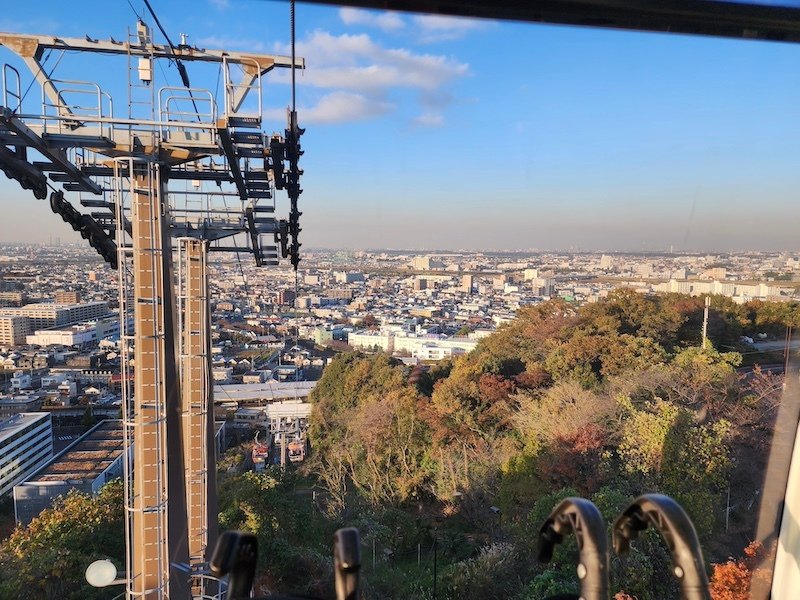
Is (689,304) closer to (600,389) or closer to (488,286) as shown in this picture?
(600,389)

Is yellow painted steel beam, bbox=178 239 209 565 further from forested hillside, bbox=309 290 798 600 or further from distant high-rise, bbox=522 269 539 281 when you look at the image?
distant high-rise, bbox=522 269 539 281

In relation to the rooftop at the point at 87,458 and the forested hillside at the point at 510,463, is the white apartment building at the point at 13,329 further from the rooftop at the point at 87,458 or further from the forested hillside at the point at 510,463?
the forested hillside at the point at 510,463

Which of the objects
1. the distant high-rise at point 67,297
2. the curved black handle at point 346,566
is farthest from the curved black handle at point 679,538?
the distant high-rise at point 67,297

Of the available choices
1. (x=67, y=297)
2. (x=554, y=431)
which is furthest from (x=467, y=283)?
Result: (x=67, y=297)

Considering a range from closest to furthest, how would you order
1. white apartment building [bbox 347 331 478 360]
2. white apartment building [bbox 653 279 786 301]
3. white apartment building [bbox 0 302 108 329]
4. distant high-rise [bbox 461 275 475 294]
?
white apartment building [bbox 0 302 108 329] → white apartment building [bbox 653 279 786 301] → distant high-rise [bbox 461 275 475 294] → white apartment building [bbox 347 331 478 360]

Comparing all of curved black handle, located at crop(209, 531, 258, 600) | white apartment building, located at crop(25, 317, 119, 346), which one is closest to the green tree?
white apartment building, located at crop(25, 317, 119, 346)

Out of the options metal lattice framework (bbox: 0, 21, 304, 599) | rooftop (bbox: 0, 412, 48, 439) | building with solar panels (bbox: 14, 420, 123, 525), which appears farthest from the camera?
building with solar panels (bbox: 14, 420, 123, 525)

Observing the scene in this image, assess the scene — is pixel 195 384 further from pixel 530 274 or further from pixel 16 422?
pixel 530 274
